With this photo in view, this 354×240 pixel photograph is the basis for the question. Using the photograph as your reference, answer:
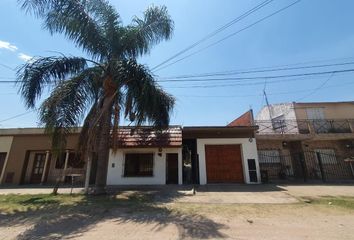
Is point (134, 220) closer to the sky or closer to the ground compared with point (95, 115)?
closer to the ground

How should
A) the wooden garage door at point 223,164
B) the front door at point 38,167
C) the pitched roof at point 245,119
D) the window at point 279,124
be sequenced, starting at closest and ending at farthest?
the wooden garage door at point 223,164 < the front door at point 38,167 < the pitched roof at point 245,119 < the window at point 279,124

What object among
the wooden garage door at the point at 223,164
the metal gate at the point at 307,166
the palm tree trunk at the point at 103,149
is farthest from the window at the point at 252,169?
the palm tree trunk at the point at 103,149

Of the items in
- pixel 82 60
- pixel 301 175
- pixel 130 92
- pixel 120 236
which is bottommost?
pixel 120 236

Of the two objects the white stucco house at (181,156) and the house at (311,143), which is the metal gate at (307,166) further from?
the white stucco house at (181,156)

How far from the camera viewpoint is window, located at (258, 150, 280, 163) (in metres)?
17.7

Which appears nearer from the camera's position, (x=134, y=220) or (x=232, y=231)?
(x=232, y=231)

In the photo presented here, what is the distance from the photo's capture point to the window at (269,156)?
58.1ft

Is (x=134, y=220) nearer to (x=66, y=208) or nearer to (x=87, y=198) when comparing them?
(x=66, y=208)

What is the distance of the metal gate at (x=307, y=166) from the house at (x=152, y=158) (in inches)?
154

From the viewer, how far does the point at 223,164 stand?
14.5m

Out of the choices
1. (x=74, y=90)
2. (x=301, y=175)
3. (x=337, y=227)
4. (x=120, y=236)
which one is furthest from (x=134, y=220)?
(x=301, y=175)

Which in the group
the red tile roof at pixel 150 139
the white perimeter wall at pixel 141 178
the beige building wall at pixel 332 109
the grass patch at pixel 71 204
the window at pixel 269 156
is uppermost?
the beige building wall at pixel 332 109

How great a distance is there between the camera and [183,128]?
14555mm

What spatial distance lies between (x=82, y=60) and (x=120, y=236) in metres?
7.97
